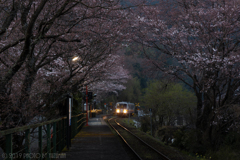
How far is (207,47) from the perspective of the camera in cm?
1628

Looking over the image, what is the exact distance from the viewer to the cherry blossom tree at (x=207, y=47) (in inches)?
581

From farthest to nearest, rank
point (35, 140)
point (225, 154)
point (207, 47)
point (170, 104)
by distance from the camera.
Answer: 1. point (170, 104)
2. point (207, 47)
3. point (225, 154)
4. point (35, 140)

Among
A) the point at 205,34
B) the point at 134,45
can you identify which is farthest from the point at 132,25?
the point at 205,34

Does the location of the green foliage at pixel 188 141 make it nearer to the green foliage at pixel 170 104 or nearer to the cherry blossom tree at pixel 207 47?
the cherry blossom tree at pixel 207 47

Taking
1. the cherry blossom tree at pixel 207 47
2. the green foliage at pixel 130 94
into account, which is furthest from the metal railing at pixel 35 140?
the green foliage at pixel 130 94

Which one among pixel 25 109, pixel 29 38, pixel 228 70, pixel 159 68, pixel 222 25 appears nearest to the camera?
pixel 29 38

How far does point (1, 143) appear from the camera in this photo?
843cm

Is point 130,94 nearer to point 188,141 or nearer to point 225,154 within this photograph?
point 188,141

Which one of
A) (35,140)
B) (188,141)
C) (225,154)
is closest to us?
(35,140)

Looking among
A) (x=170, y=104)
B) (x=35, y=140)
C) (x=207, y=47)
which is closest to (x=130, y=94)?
(x=170, y=104)

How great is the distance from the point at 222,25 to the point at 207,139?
6.71 m

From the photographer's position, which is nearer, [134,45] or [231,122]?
[231,122]

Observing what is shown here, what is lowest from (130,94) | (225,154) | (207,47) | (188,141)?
(225,154)

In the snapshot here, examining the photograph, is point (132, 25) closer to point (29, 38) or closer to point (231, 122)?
point (231, 122)
